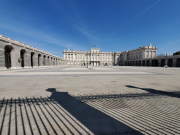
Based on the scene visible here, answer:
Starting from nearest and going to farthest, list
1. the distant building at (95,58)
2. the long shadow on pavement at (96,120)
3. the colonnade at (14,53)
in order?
the long shadow on pavement at (96,120)
the colonnade at (14,53)
the distant building at (95,58)

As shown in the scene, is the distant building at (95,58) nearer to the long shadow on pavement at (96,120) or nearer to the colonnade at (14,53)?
the colonnade at (14,53)

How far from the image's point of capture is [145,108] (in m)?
3.22

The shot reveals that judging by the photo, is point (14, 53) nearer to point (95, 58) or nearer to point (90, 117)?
point (90, 117)

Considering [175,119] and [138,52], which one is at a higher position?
[138,52]

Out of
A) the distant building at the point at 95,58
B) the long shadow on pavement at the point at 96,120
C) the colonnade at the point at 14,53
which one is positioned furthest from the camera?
the distant building at the point at 95,58

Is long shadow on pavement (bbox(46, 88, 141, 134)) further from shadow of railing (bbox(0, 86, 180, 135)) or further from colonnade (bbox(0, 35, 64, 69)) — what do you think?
colonnade (bbox(0, 35, 64, 69))

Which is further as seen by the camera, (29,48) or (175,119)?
(29,48)

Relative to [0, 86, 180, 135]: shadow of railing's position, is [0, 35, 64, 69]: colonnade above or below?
above

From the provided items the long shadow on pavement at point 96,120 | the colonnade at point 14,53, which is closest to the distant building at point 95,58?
the colonnade at point 14,53

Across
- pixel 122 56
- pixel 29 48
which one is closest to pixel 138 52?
pixel 122 56

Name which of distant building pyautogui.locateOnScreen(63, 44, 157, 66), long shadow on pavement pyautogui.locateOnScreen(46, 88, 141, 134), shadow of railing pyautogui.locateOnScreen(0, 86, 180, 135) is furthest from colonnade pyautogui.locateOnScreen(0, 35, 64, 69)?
distant building pyautogui.locateOnScreen(63, 44, 157, 66)

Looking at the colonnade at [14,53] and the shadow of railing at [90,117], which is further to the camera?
the colonnade at [14,53]

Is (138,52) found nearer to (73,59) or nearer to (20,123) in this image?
(73,59)

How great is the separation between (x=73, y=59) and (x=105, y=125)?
103240 millimetres
